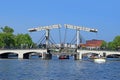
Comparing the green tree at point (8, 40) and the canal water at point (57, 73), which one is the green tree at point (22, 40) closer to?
the green tree at point (8, 40)

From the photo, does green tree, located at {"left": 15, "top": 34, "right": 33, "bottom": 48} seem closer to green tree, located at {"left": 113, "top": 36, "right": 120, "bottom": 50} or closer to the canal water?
green tree, located at {"left": 113, "top": 36, "right": 120, "bottom": 50}

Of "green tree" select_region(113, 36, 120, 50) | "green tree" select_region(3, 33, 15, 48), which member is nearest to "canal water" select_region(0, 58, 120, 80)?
"green tree" select_region(3, 33, 15, 48)

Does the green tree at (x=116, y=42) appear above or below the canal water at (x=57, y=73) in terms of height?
above

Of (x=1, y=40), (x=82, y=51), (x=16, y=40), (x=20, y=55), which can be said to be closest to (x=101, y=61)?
(x=82, y=51)

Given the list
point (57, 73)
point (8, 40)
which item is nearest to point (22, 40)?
point (8, 40)

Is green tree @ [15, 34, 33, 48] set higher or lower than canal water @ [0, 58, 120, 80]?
higher

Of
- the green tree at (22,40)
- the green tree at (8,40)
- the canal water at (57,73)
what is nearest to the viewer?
the canal water at (57,73)

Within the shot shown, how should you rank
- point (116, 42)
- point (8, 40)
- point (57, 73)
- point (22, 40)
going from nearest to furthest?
point (57, 73)
point (8, 40)
point (22, 40)
point (116, 42)

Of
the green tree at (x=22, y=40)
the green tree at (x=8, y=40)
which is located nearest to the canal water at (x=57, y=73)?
the green tree at (x=8, y=40)

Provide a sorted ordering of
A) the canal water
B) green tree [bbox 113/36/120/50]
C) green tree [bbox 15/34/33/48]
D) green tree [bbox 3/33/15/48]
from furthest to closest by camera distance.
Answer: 1. green tree [bbox 113/36/120/50]
2. green tree [bbox 15/34/33/48]
3. green tree [bbox 3/33/15/48]
4. the canal water

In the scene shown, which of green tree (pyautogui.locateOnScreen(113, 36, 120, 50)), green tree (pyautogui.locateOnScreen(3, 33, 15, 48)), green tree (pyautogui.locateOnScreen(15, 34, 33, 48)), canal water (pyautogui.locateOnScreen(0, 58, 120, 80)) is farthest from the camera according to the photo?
green tree (pyautogui.locateOnScreen(113, 36, 120, 50))

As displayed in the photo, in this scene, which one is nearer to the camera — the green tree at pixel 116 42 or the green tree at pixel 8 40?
the green tree at pixel 8 40

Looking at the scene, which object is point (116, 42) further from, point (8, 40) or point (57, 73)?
point (57, 73)

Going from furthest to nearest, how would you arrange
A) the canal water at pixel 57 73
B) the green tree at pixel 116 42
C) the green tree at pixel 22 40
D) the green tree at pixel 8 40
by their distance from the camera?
1. the green tree at pixel 116 42
2. the green tree at pixel 22 40
3. the green tree at pixel 8 40
4. the canal water at pixel 57 73
